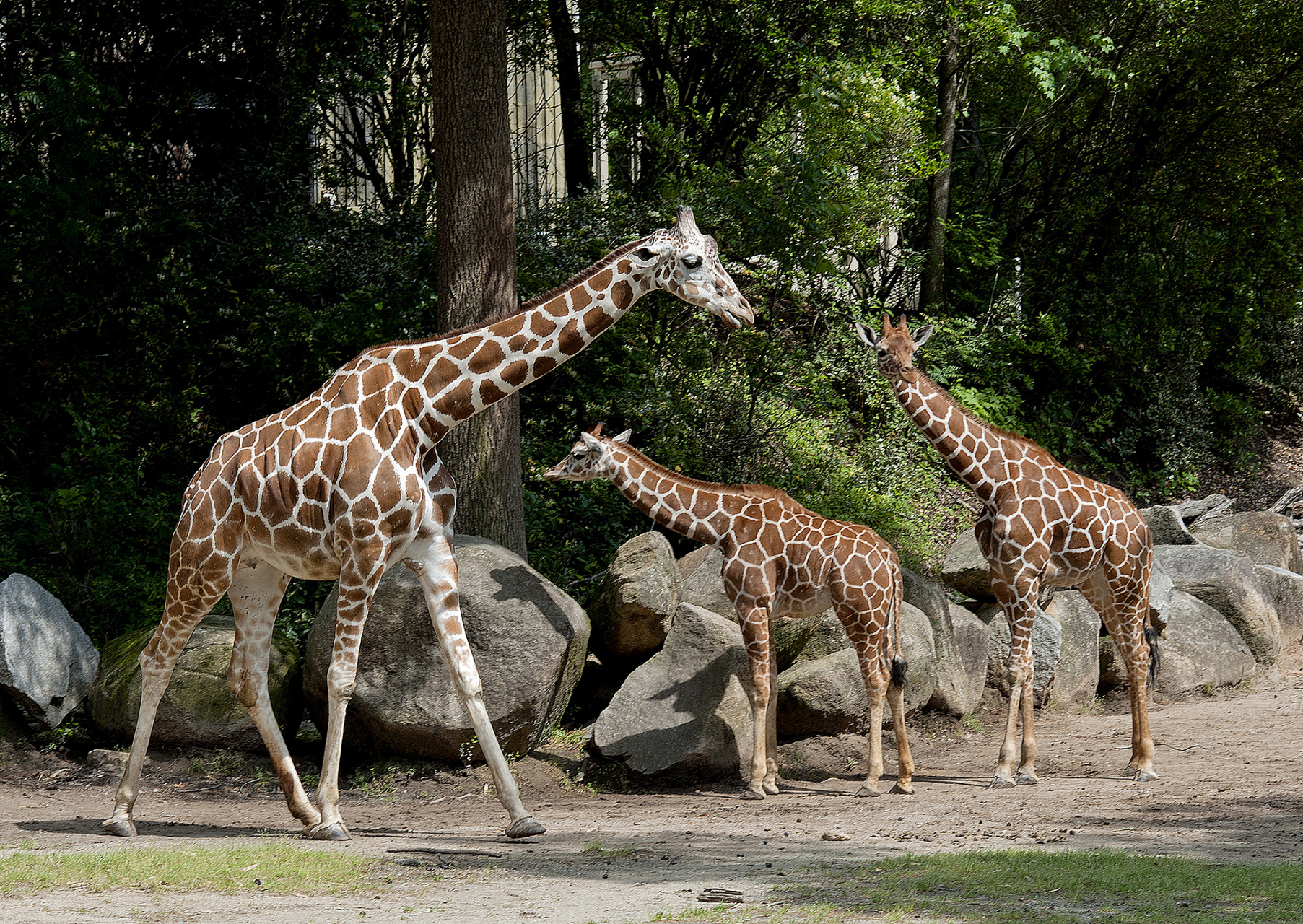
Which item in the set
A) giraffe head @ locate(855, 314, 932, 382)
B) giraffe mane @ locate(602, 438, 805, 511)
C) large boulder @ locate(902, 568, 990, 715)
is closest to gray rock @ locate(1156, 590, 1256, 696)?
large boulder @ locate(902, 568, 990, 715)

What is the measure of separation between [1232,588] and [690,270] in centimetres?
788

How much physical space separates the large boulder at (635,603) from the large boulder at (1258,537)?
24.0 ft

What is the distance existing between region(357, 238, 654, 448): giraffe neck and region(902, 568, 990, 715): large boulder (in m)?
4.44

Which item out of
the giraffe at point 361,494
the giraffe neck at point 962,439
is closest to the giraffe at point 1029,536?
the giraffe neck at point 962,439

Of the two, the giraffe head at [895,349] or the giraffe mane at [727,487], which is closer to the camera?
the giraffe mane at [727,487]

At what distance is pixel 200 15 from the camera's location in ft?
40.6

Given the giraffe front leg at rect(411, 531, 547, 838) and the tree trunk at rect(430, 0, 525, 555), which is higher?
the tree trunk at rect(430, 0, 525, 555)

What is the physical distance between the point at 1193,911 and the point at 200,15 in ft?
40.3

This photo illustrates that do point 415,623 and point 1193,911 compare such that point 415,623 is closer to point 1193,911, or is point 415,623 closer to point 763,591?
point 763,591

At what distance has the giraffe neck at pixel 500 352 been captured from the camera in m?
6.49

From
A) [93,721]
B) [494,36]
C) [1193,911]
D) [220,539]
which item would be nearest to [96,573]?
[93,721]

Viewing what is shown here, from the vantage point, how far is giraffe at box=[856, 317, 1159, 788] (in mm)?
8062

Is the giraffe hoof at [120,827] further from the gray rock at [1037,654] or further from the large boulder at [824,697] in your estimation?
the gray rock at [1037,654]

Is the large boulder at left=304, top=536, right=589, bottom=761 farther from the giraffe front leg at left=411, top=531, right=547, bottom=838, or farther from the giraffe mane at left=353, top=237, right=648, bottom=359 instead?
the giraffe mane at left=353, top=237, right=648, bottom=359
